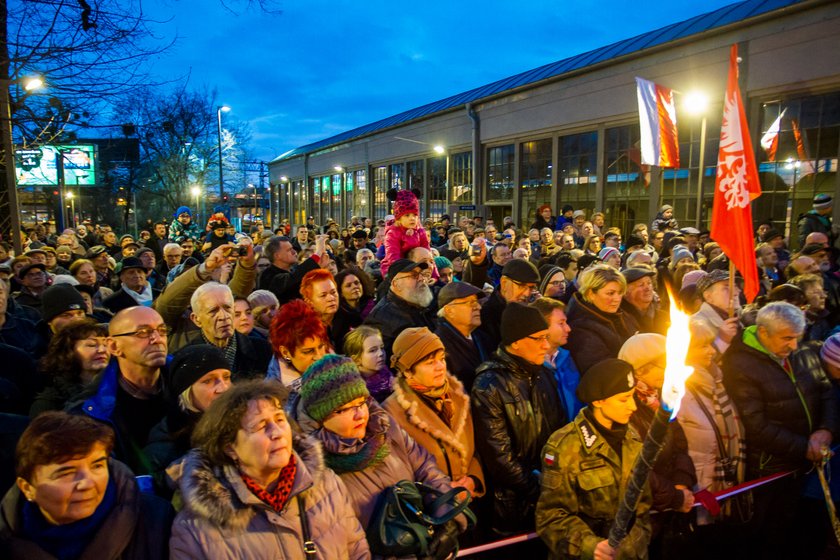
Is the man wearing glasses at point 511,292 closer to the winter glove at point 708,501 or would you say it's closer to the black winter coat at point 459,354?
the black winter coat at point 459,354

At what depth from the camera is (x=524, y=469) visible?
321 cm

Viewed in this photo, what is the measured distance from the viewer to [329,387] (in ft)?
8.07

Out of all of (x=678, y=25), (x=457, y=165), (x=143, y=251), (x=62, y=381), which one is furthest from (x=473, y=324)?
(x=457, y=165)

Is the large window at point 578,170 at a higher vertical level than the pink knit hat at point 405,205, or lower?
higher

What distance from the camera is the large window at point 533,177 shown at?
22.2m

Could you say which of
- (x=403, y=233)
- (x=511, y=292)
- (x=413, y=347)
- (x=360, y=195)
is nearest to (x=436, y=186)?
(x=360, y=195)

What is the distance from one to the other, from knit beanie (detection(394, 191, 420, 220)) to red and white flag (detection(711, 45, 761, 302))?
3.23 meters

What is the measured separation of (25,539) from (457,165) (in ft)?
90.5

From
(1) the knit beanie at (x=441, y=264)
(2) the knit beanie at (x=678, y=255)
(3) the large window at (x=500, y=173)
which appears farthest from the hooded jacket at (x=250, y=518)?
(3) the large window at (x=500, y=173)

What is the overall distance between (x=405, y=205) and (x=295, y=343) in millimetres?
3422

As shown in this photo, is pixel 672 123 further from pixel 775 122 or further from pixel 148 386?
pixel 148 386

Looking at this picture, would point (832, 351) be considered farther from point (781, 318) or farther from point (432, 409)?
point (432, 409)

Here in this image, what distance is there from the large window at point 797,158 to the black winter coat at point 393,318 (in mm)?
12384

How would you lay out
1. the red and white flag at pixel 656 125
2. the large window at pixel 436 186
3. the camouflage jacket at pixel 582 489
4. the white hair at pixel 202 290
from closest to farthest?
the camouflage jacket at pixel 582 489 → the white hair at pixel 202 290 → the red and white flag at pixel 656 125 → the large window at pixel 436 186
